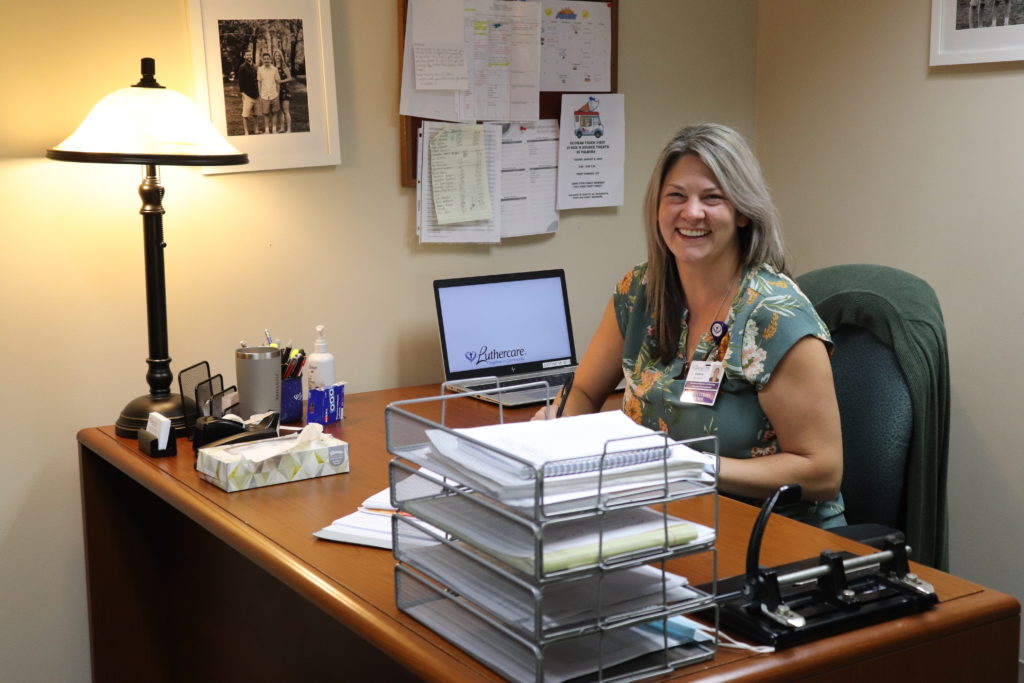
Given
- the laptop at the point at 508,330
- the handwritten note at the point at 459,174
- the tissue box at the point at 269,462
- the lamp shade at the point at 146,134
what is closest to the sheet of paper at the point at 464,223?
the handwritten note at the point at 459,174

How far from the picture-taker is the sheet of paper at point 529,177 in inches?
105

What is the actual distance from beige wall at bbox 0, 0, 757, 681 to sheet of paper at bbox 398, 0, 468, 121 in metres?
0.04

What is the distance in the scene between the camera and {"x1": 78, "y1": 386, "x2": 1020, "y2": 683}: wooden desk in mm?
1164

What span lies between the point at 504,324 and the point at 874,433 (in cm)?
93

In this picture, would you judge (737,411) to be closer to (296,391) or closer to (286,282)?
(296,391)

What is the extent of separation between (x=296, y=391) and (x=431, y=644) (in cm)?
112

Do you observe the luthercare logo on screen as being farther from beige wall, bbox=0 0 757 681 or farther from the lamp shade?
the lamp shade

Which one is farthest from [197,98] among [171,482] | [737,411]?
[737,411]

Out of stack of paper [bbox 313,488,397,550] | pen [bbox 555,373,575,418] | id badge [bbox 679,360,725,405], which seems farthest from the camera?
pen [bbox 555,373,575,418]

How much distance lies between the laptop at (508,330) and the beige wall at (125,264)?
0.49 feet

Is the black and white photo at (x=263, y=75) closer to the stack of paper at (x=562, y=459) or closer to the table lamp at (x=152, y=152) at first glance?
the table lamp at (x=152, y=152)

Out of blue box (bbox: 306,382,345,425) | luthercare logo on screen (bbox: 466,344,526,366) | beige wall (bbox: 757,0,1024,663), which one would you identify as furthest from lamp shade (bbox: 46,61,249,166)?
beige wall (bbox: 757,0,1024,663)

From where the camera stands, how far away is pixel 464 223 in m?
2.62

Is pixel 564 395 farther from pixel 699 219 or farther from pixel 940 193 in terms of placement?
pixel 940 193
